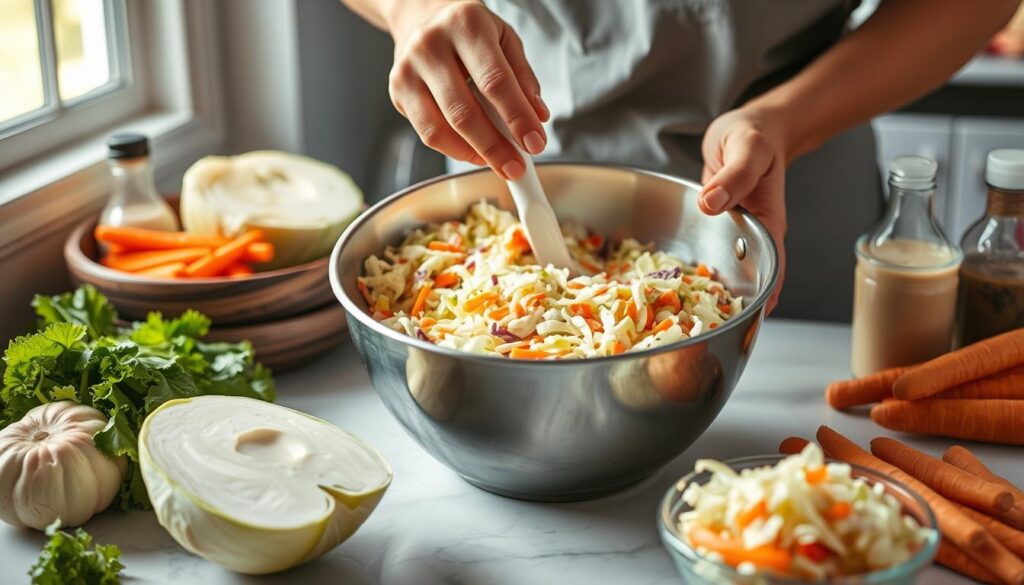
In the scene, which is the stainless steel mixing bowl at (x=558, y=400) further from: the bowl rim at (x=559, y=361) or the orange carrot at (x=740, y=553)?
the orange carrot at (x=740, y=553)

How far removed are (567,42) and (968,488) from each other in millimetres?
850

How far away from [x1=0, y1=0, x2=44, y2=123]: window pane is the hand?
3.47ft

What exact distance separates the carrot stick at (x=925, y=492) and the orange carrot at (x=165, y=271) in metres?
0.87

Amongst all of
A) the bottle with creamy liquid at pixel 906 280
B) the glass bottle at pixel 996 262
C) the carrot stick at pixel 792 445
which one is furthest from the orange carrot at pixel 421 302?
the glass bottle at pixel 996 262

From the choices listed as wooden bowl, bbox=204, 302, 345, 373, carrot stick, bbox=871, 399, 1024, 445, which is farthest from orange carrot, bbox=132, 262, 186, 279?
carrot stick, bbox=871, 399, 1024, 445

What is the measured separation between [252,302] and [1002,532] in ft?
3.01

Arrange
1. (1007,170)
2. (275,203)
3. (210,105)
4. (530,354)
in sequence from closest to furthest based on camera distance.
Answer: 1. (530,354)
2. (1007,170)
3. (275,203)
4. (210,105)

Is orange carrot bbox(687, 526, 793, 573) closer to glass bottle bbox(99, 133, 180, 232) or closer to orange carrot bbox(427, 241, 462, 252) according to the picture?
orange carrot bbox(427, 241, 462, 252)

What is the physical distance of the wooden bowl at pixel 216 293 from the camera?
1.37 m

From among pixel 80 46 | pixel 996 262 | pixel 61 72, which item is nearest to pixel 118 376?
pixel 61 72

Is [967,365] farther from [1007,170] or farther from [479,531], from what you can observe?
[479,531]

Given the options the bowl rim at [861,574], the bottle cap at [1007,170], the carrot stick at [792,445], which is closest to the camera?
the bowl rim at [861,574]

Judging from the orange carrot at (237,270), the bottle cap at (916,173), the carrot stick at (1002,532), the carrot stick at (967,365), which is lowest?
the carrot stick at (1002,532)

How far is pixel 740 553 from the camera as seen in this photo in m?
0.82
